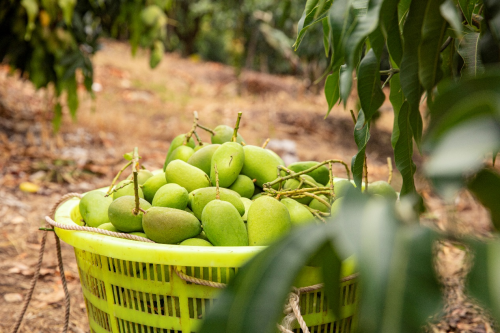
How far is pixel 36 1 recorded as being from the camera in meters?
2.41

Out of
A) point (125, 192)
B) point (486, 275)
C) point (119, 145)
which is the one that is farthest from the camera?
point (119, 145)

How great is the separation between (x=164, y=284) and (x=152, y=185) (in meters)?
0.33

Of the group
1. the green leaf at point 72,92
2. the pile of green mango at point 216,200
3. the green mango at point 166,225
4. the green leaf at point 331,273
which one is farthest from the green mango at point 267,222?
the green leaf at point 72,92

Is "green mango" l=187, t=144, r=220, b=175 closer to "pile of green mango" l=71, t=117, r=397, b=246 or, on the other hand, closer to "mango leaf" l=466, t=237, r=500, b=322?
"pile of green mango" l=71, t=117, r=397, b=246

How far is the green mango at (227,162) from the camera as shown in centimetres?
101

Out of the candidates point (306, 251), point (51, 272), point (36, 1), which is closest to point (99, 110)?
point (36, 1)

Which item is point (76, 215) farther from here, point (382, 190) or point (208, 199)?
point (382, 190)

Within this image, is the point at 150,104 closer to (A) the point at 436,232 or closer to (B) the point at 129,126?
(B) the point at 129,126

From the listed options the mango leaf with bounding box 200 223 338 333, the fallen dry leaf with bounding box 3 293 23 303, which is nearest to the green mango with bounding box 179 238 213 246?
the mango leaf with bounding box 200 223 338 333

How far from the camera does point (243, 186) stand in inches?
42.2

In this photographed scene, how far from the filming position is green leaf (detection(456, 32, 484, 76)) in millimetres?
681

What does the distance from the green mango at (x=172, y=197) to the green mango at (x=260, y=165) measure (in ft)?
0.75

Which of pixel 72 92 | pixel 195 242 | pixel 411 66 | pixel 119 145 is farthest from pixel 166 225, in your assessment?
pixel 119 145

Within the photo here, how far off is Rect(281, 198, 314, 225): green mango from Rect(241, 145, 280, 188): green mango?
0.13m
